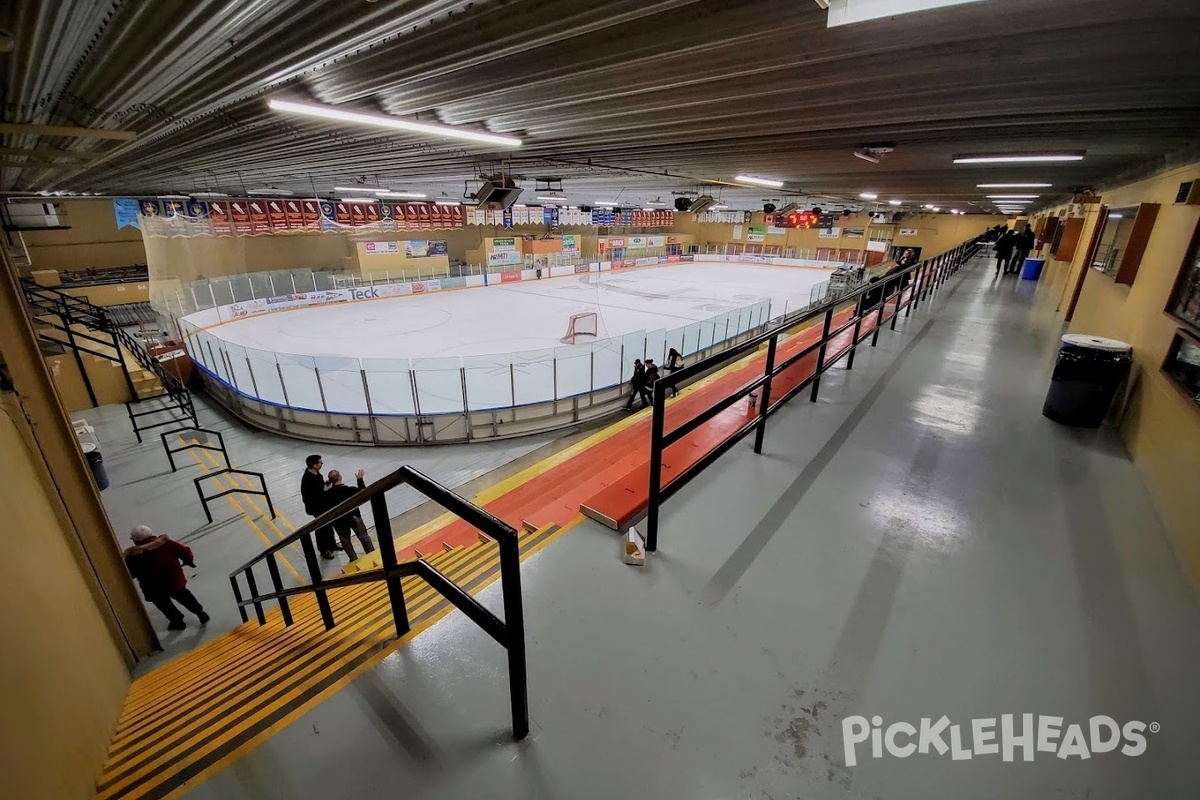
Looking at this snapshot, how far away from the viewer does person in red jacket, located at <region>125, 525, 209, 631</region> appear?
407 cm

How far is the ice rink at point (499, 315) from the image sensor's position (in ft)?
51.2

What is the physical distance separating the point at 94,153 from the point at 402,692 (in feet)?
29.2

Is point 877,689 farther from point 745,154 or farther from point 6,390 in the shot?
point 745,154

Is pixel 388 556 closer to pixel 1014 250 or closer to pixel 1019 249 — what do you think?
pixel 1019 249

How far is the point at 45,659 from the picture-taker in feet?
7.25

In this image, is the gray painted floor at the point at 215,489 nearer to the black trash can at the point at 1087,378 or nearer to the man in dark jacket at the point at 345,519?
the man in dark jacket at the point at 345,519

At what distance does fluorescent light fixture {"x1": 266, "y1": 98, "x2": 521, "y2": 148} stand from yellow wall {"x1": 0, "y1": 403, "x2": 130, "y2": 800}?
302cm

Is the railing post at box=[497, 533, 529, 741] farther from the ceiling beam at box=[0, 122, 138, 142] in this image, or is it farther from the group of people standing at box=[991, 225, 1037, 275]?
the group of people standing at box=[991, 225, 1037, 275]

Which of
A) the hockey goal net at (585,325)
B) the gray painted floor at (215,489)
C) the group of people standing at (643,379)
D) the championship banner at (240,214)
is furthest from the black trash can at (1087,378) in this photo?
the championship banner at (240,214)

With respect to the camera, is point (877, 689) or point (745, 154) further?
point (745, 154)

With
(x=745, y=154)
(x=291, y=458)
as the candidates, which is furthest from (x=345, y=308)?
(x=745, y=154)

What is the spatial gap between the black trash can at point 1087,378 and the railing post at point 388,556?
495 centimetres

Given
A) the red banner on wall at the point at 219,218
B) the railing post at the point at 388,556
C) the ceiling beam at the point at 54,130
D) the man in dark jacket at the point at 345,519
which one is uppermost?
the ceiling beam at the point at 54,130

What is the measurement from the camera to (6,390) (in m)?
2.91
